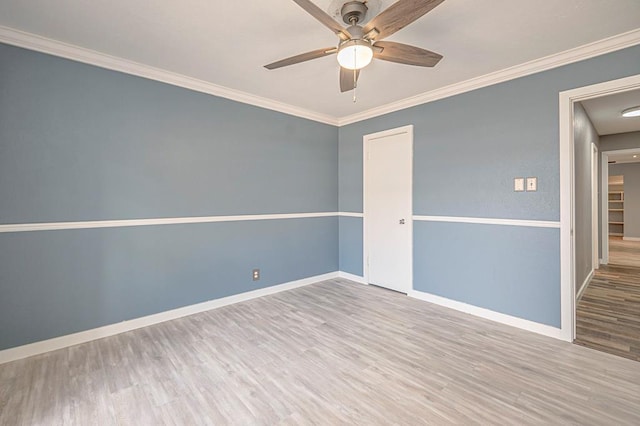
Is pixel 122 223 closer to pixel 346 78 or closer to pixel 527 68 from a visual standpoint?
pixel 346 78

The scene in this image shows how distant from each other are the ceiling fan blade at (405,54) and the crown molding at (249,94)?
1311mm

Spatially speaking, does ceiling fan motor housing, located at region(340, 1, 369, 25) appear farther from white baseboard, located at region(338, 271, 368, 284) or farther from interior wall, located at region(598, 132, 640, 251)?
interior wall, located at region(598, 132, 640, 251)

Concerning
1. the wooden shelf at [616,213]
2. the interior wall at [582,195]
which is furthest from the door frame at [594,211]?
the wooden shelf at [616,213]

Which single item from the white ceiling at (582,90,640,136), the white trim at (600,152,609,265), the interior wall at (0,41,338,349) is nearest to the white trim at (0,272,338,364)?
the interior wall at (0,41,338,349)

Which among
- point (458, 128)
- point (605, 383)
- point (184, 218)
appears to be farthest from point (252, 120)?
point (605, 383)

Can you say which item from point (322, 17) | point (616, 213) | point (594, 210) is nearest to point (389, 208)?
point (322, 17)

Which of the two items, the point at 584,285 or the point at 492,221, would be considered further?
the point at 584,285

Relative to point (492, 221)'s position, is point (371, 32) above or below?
above

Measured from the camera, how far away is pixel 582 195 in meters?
3.53

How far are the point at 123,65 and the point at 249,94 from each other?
1.27 meters

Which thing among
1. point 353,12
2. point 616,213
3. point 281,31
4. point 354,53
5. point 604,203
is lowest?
point 616,213

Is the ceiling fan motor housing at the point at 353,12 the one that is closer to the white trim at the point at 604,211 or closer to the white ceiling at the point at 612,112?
the white ceiling at the point at 612,112

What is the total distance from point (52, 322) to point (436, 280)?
3.77 meters

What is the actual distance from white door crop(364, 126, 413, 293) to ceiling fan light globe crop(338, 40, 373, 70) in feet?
6.46
